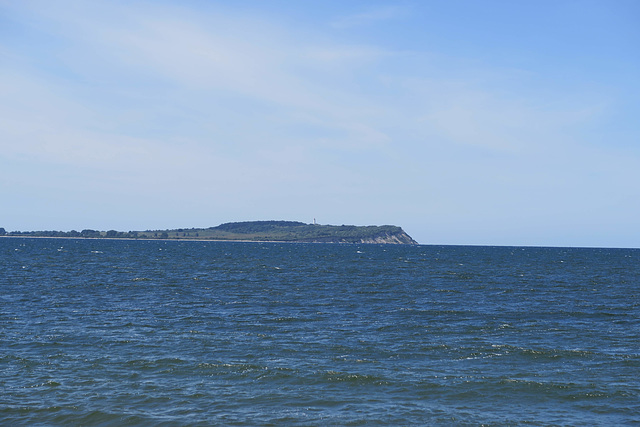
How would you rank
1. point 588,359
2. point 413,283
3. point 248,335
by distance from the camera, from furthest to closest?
point 413,283 → point 248,335 → point 588,359

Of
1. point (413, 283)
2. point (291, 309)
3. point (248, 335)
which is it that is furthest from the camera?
point (413, 283)

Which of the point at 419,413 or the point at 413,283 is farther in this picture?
the point at 413,283

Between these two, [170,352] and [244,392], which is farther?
[170,352]

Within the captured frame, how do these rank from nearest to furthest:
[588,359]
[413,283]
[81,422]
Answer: [81,422]
[588,359]
[413,283]

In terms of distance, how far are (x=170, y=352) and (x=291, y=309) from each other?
16.9m

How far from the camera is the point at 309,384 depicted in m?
23.1

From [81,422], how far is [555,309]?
128ft

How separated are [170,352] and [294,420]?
1152cm

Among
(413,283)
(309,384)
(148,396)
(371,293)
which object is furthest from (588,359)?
(413,283)

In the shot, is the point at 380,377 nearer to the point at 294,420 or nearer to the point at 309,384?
the point at 309,384

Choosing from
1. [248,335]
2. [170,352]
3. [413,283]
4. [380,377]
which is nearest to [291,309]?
[248,335]

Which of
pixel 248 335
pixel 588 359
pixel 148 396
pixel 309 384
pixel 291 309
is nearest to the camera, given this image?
pixel 148 396

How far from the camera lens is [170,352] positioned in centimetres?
2823

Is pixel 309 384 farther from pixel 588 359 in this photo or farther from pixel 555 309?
pixel 555 309
